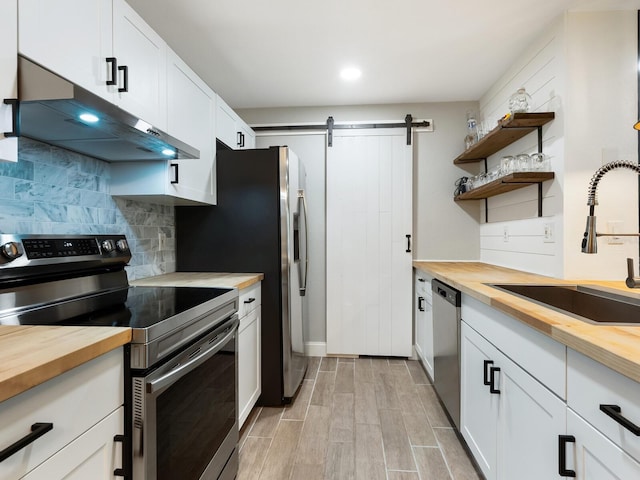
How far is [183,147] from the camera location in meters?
1.64

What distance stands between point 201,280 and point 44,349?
1.27 m

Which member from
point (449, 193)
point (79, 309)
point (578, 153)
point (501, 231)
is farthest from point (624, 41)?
point (79, 309)

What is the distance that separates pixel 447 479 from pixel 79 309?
1801mm

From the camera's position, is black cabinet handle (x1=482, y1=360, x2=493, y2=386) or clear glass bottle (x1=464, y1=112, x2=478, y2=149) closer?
black cabinet handle (x1=482, y1=360, x2=493, y2=386)

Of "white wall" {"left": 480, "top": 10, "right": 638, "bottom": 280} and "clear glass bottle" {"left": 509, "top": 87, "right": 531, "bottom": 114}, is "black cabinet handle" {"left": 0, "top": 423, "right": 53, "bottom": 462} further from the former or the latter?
"clear glass bottle" {"left": 509, "top": 87, "right": 531, "bottom": 114}

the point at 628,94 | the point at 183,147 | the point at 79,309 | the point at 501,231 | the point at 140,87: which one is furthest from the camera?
the point at 501,231

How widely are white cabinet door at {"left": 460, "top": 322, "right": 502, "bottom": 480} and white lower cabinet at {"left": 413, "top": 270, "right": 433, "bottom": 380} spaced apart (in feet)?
2.49

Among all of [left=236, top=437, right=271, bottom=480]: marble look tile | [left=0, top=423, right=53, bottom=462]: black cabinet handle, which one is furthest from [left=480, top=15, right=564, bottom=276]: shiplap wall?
[left=0, top=423, right=53, bottom=462]: black cabinet handle

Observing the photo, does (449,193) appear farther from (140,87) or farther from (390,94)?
(140,87)

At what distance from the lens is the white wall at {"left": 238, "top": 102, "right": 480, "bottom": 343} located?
3182 mm

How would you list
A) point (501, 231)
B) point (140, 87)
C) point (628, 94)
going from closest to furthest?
1. point (140, 87)
2. point (628, 94)
3. point (501, 231)

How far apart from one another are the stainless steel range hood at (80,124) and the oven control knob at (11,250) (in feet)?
1.29

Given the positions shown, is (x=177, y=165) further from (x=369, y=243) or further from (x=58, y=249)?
(x=369, y=243)

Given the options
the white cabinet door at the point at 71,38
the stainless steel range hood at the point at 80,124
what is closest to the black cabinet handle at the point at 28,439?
the stainless steel range hood at the point at 80,124
